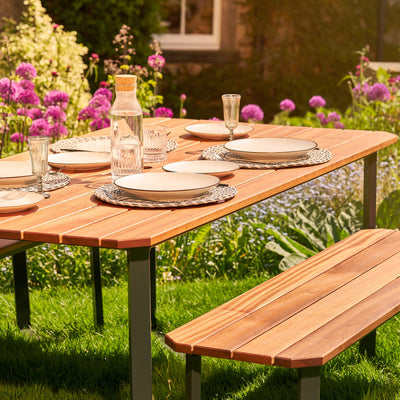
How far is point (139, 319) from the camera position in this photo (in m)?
2.19

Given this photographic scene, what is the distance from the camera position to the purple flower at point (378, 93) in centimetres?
548

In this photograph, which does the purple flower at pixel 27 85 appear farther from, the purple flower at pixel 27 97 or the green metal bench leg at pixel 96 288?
the green metal bench leg at pixel 96 288

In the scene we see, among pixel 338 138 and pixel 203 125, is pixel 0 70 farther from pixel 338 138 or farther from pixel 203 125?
pixel 338 138

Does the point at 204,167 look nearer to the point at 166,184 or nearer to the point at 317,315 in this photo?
the point at 166,184

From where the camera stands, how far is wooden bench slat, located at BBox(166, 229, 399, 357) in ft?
7.71

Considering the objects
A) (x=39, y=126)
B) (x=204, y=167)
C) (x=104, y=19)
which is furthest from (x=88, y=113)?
(x=104, y=19)

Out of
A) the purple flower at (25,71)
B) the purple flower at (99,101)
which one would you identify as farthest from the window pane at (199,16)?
the purple flower at (25,71)

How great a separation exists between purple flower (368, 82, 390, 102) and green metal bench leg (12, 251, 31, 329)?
9.39ft

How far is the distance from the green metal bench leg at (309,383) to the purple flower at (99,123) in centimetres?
309

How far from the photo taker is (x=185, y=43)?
9.60 m

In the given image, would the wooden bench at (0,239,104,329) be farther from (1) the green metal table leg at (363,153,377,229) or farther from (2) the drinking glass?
(1) the green metal table leg at (363,153,377,229)

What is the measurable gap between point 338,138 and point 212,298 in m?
1.05

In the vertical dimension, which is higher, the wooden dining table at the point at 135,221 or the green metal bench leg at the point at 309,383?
the wooden dining table at the point at 135,221

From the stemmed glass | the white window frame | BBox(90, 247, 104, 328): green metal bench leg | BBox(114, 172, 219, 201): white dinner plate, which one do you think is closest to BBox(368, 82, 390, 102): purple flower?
BBox(90, 247, 104, 328): green metal bench leg
